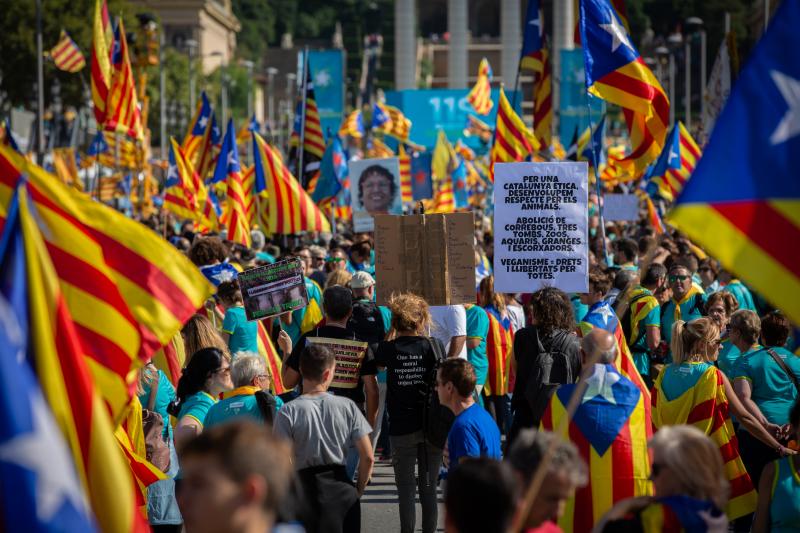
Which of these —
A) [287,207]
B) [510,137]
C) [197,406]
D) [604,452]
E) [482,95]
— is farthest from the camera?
[482,95]

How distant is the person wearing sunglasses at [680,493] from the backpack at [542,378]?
2929 millimetres

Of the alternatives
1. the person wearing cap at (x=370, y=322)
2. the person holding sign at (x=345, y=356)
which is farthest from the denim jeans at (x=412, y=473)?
the person wearing cap at (x=370, y=322)

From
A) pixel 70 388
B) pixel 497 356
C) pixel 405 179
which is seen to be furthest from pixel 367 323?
pixel 405 179

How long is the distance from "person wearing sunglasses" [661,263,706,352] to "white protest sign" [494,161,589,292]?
46.9 inches

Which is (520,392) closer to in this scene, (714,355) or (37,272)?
(714,355)

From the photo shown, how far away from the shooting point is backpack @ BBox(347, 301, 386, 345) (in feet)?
27.5

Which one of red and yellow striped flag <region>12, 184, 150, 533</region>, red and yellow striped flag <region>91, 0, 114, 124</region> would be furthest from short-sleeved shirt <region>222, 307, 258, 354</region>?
red and yellow striped flag <region>91, 0, 114, 124</region>

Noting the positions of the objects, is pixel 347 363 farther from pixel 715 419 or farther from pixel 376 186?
pixel 376 186

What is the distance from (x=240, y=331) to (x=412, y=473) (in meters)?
1.82

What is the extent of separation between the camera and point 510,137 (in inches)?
722

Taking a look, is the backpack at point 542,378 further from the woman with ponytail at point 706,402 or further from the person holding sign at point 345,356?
the person holding sign at point 345,356

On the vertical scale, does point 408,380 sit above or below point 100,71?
below

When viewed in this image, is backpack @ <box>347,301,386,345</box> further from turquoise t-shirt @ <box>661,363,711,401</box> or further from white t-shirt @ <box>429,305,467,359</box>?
turquoise t-shirt @ <box>661,363,711,401</box>

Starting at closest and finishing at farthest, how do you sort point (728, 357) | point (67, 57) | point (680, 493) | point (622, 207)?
1. point (680, 493)
2. point (728, 357)
3. point (622, 207)
4. point (67, 57)
